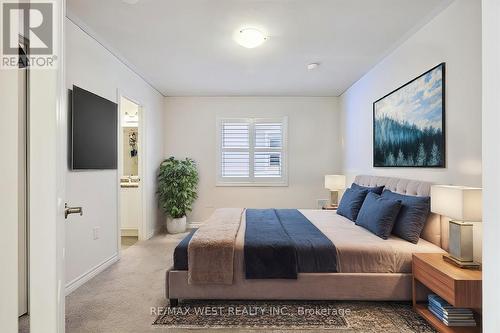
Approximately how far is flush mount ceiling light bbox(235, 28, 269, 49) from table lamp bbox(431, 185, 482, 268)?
2.14 meters

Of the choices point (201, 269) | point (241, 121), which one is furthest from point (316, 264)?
point (241, 121)

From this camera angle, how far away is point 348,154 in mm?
5062

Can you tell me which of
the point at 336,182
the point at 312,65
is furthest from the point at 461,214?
the point at 336,182

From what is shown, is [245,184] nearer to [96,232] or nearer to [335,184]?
[335,184]

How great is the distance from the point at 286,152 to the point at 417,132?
9.51 feet

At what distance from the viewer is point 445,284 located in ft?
5.97

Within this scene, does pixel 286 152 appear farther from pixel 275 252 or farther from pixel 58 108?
pixel 58 108

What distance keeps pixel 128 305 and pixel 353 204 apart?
2592mm

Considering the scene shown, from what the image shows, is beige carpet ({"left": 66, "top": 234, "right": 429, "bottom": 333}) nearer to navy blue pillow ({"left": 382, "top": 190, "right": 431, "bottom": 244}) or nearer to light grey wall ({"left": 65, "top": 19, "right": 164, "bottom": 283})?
light grey wall ({"left": 65, "top": 19, "right": 164, "bottom": 283})

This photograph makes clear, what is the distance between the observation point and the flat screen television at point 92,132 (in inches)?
107

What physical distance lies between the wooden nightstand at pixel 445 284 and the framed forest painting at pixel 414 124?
3.05 feet

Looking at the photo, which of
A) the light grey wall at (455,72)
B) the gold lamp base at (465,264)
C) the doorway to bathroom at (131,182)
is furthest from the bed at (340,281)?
the doorway to bathroom at (131,182)

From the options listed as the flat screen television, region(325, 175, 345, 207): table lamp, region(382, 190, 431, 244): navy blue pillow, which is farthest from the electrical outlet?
region(325, 175, 345, 207): table lamp

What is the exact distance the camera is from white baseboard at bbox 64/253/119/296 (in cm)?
265
